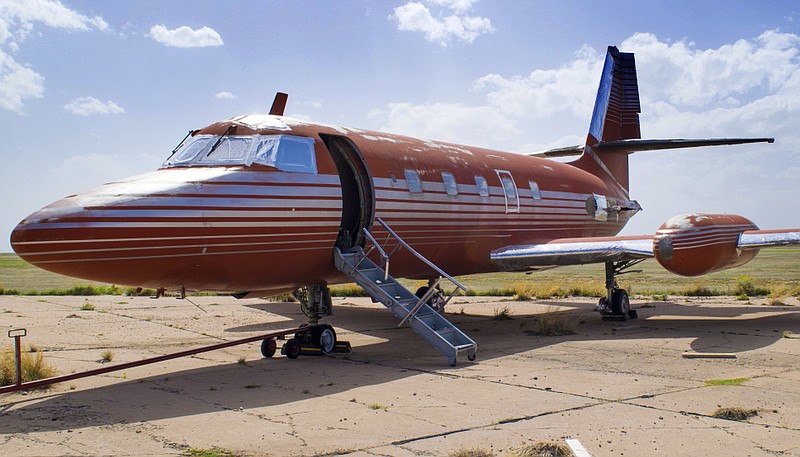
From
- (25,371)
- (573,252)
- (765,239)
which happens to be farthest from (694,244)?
(25,371)

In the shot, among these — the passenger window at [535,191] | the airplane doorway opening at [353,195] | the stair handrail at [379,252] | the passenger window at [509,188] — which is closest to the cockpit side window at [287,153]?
the airplane doorway opening at [353,195]

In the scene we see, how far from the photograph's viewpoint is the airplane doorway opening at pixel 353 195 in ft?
41.1

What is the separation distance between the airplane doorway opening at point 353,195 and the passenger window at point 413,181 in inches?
40.2

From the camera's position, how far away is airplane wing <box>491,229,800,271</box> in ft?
47.0

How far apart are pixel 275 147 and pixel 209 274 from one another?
227cm

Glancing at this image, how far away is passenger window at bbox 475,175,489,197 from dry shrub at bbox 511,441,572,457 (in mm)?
10069

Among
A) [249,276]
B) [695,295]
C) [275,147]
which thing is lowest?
[695,295]

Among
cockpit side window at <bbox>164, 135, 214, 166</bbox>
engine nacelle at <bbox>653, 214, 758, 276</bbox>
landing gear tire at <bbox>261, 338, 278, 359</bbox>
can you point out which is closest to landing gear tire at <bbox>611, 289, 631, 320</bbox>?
engine nacelle at <bbox>653, 214, 758, 276</bbox>

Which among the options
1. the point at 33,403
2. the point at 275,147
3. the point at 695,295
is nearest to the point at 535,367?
the point at 275,147

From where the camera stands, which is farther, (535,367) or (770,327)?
(770,327)

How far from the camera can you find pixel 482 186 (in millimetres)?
15844

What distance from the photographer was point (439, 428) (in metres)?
6.86

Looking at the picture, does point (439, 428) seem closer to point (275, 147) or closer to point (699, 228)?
point (275, 147)

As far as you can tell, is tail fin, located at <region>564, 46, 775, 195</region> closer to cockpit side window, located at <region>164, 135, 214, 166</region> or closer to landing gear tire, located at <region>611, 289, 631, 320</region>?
landing gear tire, located at <region>611, 289, 631, 320</region>
